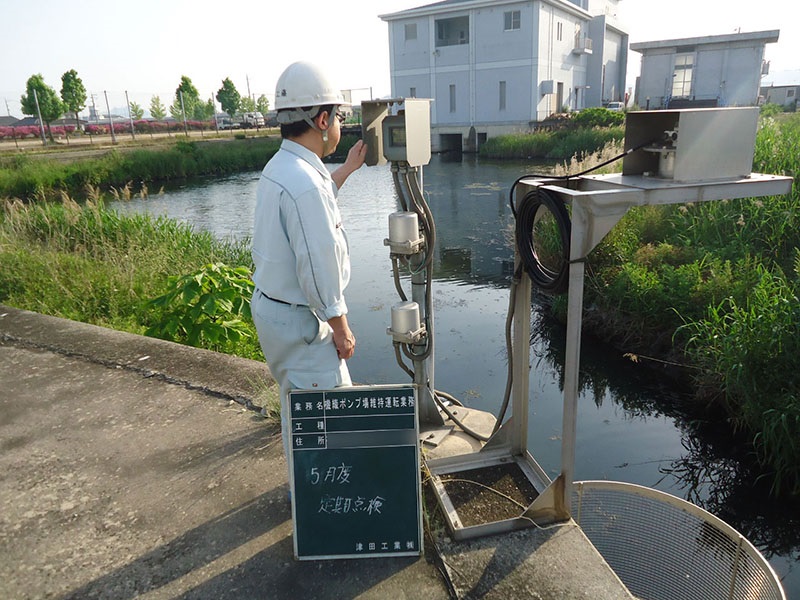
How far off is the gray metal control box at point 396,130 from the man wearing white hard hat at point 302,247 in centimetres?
63

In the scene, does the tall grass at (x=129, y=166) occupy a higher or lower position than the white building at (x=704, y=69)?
lower

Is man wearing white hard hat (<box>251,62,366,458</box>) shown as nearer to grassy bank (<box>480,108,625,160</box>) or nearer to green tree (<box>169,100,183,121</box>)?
grassy bank (<box>480,108,625,160</box>)

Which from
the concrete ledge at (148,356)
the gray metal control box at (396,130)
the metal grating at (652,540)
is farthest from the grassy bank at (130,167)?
the metal grating at (652,540)

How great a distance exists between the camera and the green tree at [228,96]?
141ft

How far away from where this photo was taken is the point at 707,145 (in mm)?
1999

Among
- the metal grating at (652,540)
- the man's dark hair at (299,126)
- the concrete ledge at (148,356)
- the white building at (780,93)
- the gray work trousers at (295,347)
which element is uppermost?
the white building at (780,93)

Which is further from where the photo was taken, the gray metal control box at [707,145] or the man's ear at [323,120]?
the man's ear at [323,120]

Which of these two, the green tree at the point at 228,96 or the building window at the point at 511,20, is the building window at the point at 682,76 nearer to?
the building window at the point at 511,20

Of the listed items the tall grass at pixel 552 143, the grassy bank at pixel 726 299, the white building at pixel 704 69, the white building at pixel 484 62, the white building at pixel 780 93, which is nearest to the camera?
the grassy bank at pixel 726 299

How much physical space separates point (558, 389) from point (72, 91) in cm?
3557

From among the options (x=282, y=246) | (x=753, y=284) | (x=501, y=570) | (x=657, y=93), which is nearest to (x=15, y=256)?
(x=282, y=246)

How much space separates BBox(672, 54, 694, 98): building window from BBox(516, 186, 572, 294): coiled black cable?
32717 mm

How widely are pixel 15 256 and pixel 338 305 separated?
5.71 metres

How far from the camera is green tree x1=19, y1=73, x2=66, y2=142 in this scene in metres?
29.2
